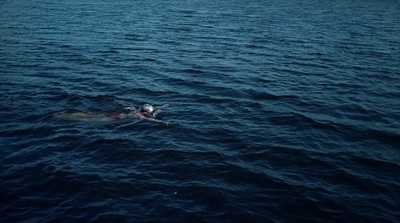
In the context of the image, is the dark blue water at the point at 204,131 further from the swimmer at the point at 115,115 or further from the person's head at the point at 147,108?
the person's head at the point at 147,108

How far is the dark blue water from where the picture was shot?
1323cm

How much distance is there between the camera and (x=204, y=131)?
19.2m

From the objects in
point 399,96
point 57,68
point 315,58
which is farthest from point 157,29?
point 399,96

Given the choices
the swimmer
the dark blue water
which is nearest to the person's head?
the swimmer

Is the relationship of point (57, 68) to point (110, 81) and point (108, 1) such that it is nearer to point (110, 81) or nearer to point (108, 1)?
point (110, 81)

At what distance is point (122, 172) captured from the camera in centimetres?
1516

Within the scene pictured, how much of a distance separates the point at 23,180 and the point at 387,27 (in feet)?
168

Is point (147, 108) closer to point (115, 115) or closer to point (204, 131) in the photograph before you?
point (115, 115)

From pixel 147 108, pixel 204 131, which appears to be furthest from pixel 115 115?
pixel 204 131

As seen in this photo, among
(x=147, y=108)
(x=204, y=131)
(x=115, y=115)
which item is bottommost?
(x=204, y=131)

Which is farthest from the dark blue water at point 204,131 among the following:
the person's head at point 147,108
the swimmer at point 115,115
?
the person's head at point 147,108

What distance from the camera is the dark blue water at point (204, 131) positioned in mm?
13227

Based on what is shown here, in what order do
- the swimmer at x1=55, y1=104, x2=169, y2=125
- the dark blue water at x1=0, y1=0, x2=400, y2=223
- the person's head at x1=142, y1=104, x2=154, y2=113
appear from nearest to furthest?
the dark blue water at x1=0, y1=0, x2=400, y2=223 < the swimmer at x1=55, y1=104, x2=169, y2=125 < the person's head at x1=142, y1=104, x2=154, y2=113

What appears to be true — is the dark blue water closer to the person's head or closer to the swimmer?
the swimmer
